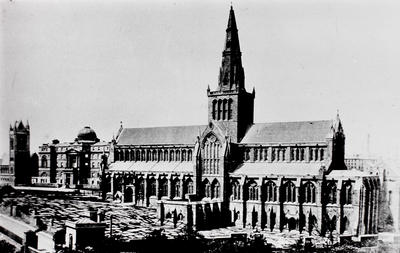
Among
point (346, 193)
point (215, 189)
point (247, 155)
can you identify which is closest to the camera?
point (346, 193)

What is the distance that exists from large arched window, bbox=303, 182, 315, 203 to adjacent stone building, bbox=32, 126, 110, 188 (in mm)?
61792

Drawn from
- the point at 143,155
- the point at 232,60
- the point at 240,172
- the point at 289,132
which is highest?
the point at 232,60

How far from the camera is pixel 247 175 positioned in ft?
223

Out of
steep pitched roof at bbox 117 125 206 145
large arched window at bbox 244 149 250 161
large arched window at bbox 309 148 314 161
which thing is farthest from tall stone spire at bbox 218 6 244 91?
large arched window at bbox 309 148 314 161

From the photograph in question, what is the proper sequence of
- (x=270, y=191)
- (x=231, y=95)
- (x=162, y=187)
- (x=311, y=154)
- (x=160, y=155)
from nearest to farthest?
(x=270, y=191) < (x=311, y=154) < (x=231, y=95) < (x=162, y=187) < (x=160, y=155)

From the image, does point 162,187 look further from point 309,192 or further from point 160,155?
point 309,192

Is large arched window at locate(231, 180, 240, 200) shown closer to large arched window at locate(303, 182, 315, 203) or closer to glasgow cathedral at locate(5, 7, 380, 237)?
glasgow cathedral at locate(5, 7, 380, 237)

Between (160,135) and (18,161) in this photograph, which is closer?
(160,135)

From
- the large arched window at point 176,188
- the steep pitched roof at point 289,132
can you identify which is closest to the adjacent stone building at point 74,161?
the large arched window at point 176,188

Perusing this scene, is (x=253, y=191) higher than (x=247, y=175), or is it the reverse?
(x=247, y=175)

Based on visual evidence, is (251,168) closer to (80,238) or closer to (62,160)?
(80,238)

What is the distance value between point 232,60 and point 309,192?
76.3ft

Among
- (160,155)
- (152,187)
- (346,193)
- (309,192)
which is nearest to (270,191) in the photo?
(309,192)

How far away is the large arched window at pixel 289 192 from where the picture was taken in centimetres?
6420
